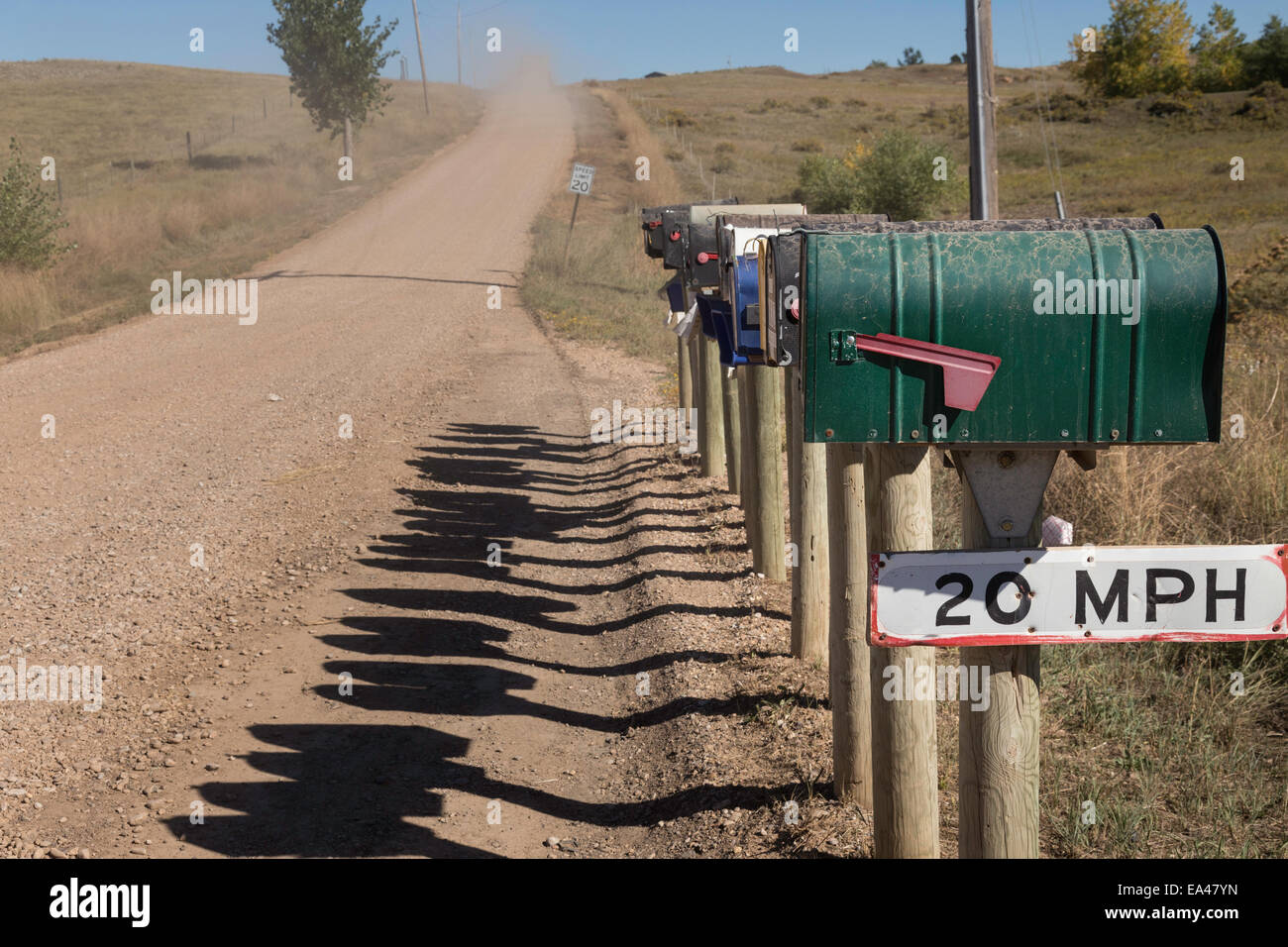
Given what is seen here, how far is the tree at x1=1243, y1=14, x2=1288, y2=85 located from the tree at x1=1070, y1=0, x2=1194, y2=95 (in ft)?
9.93

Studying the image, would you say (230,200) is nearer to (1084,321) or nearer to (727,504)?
(727,504)

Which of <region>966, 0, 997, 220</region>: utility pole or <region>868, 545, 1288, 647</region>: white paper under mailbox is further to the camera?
<region>966, 0, 997, 220</region>: utility pole

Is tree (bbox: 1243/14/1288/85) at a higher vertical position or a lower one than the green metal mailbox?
higher

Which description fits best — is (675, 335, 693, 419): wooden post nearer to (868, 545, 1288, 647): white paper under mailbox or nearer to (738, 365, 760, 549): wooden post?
(738, 365, 760, 549): wooden post

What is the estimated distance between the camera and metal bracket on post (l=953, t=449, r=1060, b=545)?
2398 millimetres

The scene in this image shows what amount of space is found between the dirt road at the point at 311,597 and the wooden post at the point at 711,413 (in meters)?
0.65

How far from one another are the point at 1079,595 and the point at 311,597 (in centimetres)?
471

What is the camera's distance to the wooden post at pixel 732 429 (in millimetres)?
7344

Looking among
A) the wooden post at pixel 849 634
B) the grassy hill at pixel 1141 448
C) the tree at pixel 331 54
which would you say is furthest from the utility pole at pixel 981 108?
the tree at pixel 331 54

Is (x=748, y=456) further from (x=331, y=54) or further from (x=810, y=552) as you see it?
(x=331, y=54)

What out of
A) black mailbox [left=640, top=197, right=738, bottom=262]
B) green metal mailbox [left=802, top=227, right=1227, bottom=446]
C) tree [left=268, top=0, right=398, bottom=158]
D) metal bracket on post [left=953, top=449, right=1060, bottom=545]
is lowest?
metal bracket on post [left=953, top=449, right=1060, bottom=545]

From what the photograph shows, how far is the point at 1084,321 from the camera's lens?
89.2 inches

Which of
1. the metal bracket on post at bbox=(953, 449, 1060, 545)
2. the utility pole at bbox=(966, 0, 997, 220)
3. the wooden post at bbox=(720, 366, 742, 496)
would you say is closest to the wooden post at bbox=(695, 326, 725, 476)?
the wooden post at bbox=(720, 366, 742, 496)

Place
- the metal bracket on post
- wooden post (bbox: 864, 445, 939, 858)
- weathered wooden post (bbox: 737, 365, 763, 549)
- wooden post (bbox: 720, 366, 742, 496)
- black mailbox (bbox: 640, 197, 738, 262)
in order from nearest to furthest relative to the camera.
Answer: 1. the metal bracket on post
2. wooden post (bbox: 864, 445, 939, 858)
3. weathered wooden post (bbox: 737, 365, 763, 549)
4. black mailbox (bbox: 640, 197, 738, 262)
5. wooden post (bbox: 720, 366, 742, 496)
